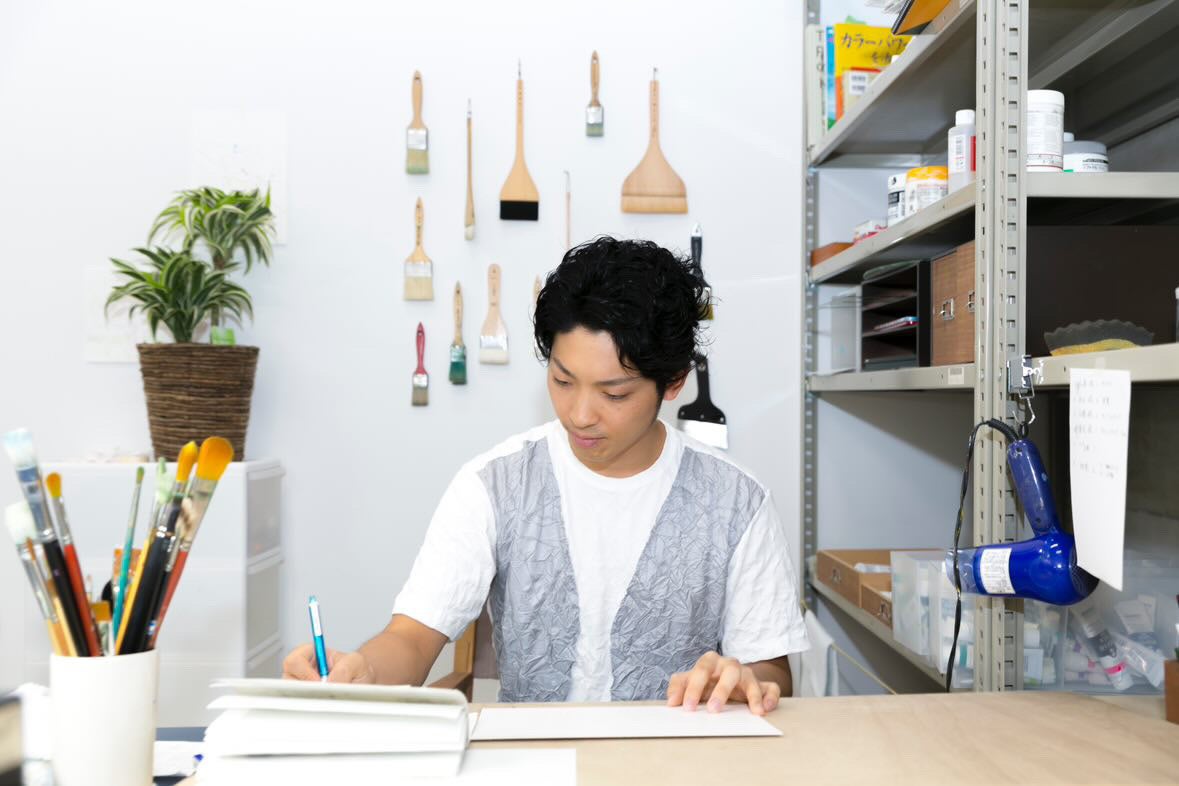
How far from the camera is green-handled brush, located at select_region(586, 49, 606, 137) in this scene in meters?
2.25

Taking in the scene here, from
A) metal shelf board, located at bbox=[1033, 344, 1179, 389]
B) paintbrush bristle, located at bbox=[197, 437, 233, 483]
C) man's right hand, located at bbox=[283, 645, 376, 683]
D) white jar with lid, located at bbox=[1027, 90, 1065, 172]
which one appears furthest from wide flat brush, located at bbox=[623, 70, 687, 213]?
paintbrush bristle, located at bbox=[197, 437, 233, 483]

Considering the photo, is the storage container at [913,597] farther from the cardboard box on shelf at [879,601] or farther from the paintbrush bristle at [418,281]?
the paintbrush bristle at [418,281]

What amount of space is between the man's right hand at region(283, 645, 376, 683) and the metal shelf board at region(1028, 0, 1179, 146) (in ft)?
4.52

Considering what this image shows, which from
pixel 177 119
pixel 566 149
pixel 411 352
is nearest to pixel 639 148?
pixel 566 149

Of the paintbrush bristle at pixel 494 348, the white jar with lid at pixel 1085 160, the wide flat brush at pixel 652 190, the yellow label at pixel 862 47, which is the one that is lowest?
the paintbrush bristle at pixel 494 348

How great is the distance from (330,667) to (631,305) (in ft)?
2.05

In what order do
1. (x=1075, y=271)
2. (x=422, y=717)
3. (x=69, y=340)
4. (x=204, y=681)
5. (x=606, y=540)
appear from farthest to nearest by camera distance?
(x=69, y=340)
(x=204, y=681)
(x=606, y=540)
(x=1075, y=271)
(x=422, y=717)

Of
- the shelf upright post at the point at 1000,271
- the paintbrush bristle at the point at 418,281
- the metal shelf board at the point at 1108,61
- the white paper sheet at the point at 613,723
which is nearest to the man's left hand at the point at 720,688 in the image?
the white paper sheet at the point at 613,723

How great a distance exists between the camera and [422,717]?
775 mm

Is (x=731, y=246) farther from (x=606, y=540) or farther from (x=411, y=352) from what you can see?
(x=606, y=540)

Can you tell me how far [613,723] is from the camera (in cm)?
88

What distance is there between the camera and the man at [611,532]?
4.34ft

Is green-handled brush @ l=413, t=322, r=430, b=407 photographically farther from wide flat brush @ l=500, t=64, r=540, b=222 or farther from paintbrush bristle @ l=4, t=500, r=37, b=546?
paintbrush bristle @ l=4, t=500, r=37, b=546

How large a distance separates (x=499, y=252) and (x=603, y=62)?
1.76ft
